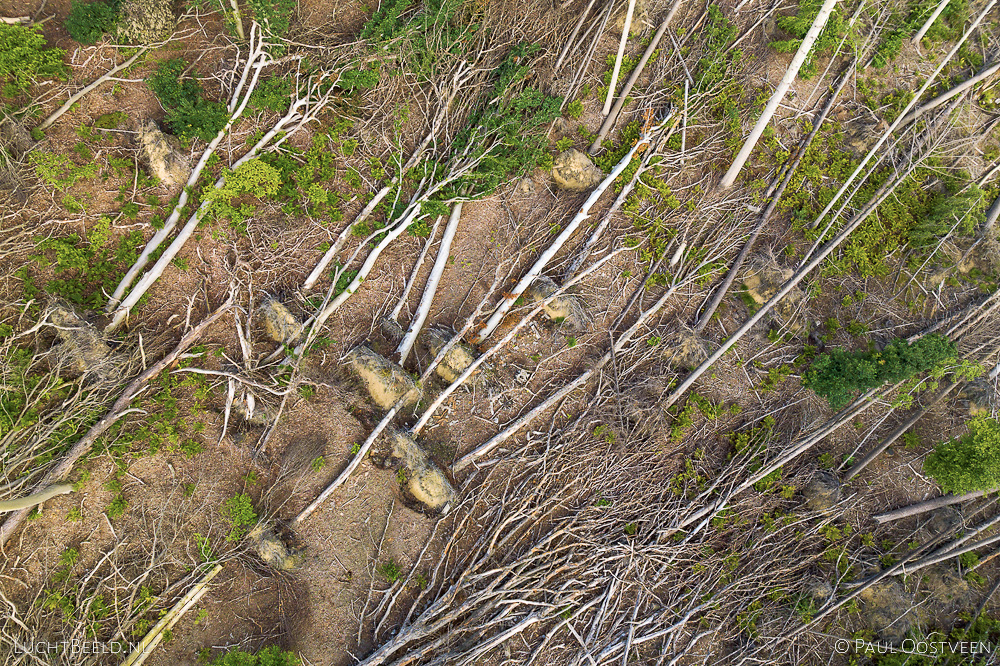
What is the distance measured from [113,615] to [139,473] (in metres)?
1.91

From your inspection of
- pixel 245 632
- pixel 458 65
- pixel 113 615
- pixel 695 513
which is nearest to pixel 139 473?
pixel 113 615

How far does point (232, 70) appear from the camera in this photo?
799 cm

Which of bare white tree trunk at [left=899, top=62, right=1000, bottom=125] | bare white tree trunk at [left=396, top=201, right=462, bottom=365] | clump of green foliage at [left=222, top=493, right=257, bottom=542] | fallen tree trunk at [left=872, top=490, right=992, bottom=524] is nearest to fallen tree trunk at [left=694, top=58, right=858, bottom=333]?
bare white tree trunk at [left=899, top=62, right=1000, bottom=125]

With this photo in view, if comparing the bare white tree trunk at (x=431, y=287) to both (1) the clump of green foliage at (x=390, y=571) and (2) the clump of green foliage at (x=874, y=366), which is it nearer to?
(1) the clump of green foliage at (x=390, y=571)

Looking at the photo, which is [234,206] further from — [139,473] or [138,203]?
[139,473]

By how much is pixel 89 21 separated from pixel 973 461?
15.4m

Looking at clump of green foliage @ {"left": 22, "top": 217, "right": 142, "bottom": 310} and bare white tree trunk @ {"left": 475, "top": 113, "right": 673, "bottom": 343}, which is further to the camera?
bare white tree trunk @ {"left": 475, "top": 113, "right": 673, "bottom": 343}

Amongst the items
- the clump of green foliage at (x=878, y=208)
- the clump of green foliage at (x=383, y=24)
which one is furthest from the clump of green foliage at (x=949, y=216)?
the clump of green foliage at (x=383, y=24)

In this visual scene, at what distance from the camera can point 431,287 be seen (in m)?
8.70

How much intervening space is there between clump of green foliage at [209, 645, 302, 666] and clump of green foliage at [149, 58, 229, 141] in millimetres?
7901

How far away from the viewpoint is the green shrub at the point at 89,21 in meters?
7.32

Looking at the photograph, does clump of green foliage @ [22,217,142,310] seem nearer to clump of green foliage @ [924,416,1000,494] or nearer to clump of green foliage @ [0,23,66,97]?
clump of green foliage @ [0,23,66,97]

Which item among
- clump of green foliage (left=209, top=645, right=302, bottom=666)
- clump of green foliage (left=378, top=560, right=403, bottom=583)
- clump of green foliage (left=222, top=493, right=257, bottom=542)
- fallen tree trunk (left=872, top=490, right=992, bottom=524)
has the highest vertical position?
clump of green foliage (left=222, top=493, right=257, bottom=542)

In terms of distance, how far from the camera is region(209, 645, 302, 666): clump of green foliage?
653cm
